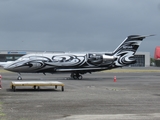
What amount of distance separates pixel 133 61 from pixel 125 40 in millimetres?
2678

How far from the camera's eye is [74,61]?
44.3 metres

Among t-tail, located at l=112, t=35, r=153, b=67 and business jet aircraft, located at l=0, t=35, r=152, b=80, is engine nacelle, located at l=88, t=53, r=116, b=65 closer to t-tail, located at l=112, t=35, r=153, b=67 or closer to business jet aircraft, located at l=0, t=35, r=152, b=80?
business jet aircraft, located at l=0, t=35, r=152, b=80

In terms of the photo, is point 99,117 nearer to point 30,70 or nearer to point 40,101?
point 40,101

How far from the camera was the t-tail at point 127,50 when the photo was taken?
45.7m

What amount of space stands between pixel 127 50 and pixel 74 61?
6.68 metres

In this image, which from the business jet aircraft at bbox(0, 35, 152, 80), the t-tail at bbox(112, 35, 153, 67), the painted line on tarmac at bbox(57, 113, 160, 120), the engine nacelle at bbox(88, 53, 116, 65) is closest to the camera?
the painted line on tarmac at bbox(57, 113, 160, 120)

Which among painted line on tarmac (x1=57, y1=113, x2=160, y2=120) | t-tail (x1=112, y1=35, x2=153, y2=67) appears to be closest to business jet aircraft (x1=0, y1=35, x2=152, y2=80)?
t-tail (x1=112, y1=35, x2=153, y2=67)

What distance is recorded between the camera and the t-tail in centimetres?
4568

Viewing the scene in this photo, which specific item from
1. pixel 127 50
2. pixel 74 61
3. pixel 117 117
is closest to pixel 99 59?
pixel 74 61

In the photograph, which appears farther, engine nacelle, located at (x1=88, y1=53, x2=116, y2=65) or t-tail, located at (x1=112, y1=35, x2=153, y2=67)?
t-tail, located at (x1=112, y1=35, x2=153, y2=67)

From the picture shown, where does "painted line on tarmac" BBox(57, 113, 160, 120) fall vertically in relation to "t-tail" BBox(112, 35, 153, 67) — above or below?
below

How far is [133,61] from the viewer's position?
1821 inches

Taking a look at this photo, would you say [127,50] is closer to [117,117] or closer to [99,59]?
[99,59]

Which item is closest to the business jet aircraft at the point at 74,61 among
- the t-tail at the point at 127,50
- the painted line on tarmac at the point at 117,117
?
the t-tail at the point at 127,50
